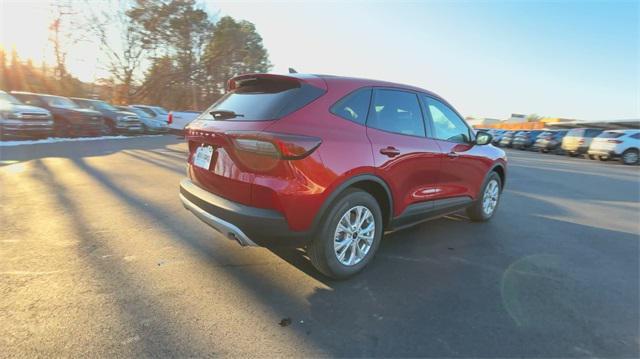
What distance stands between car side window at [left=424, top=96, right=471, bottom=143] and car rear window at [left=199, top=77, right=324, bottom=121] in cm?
174

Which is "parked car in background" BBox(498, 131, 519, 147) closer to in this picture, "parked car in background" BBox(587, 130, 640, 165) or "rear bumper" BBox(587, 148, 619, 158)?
"rear bumper" BBox(587, 148, 619, 158)

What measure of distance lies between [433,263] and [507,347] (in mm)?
1378

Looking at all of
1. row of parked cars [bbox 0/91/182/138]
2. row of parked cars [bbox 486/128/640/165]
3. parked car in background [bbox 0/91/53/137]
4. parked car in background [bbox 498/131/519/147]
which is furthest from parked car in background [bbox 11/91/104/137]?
parked car in background [bbox 498/131/519/147]

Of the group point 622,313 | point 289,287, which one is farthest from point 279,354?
point 622,313

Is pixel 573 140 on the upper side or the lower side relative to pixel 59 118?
upper

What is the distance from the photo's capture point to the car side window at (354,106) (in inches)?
129

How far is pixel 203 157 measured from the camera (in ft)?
11.2

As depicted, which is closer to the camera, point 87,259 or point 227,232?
point 227,232

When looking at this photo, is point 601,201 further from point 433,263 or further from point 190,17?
point 190,17

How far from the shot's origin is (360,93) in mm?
3502

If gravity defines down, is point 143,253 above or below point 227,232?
below

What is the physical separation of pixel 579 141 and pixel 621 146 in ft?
11.9

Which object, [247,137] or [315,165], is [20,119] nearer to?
[247,137]

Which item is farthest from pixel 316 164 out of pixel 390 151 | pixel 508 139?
pixel 508 139
